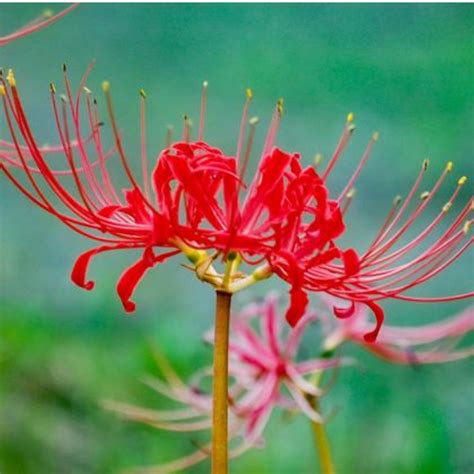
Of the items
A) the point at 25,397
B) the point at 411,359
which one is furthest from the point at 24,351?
the point at 411,359

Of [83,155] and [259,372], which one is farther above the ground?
[83,155]

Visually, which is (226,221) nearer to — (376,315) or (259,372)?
(376,315)

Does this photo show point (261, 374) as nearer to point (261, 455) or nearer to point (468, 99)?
point (261, 455)

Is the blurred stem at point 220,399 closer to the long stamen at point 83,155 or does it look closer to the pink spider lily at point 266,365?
the long stamen at point 83,155

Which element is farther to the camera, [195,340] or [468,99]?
[468,99]

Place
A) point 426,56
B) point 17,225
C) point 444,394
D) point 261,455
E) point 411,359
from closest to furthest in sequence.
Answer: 1. point 411,359
2. point 261,455
3. point 444,394
4. point 426,56
5. point 17,225

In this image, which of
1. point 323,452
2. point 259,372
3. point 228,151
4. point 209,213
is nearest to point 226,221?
point 209,213
